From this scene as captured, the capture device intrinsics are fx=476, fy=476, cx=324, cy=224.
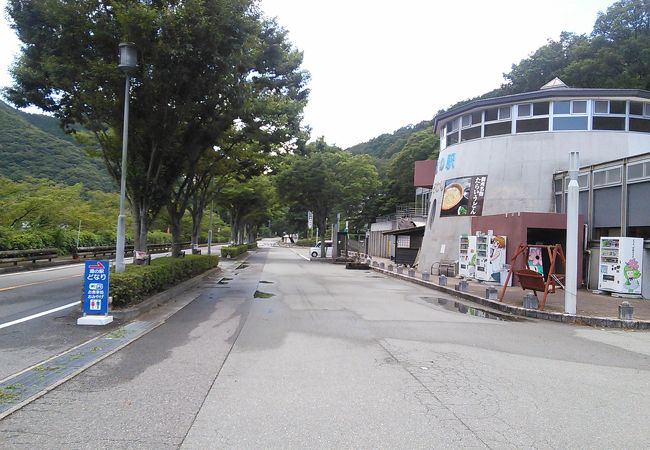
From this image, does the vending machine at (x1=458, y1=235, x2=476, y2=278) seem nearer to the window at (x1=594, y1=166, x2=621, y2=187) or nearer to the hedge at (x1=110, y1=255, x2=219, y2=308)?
the window at (x1=594, y1=166, x2=621, y2=187)

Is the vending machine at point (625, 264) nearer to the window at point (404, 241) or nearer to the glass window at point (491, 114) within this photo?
the glass window at point (491, 114)

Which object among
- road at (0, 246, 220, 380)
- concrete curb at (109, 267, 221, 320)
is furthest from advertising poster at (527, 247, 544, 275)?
road at (0, 246, 220, 380)

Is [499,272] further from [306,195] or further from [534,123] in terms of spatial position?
[306,195]

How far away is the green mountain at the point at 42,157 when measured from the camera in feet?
133

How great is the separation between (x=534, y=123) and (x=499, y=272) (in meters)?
8.08

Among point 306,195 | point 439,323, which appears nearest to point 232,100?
point 439,323

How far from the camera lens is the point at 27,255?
79.2 ft

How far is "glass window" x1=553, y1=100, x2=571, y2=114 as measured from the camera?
22922 mm

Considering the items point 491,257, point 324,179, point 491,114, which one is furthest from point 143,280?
point 324,179

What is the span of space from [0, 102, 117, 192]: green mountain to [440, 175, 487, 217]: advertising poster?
2709cm

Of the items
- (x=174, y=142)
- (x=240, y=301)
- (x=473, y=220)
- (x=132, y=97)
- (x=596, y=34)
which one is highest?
(x=596, y=34)

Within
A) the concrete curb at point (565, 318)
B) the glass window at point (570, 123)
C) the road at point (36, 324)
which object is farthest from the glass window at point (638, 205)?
the road at point (36, 324)

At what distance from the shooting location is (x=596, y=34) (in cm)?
4412

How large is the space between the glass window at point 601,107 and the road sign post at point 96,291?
22.5 metres
